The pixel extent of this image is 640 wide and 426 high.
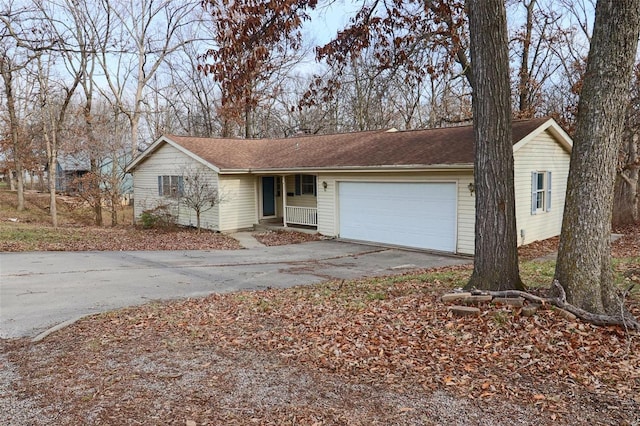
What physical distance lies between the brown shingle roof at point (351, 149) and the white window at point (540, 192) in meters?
1.87

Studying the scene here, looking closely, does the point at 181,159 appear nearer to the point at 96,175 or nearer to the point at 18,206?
the point at 96,175

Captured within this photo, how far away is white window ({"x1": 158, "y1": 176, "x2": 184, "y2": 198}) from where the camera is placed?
65.9ft

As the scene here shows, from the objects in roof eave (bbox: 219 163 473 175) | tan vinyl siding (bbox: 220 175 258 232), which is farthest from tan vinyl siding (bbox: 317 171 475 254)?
tan vinyl siding (bbox: 220 175 258 232)

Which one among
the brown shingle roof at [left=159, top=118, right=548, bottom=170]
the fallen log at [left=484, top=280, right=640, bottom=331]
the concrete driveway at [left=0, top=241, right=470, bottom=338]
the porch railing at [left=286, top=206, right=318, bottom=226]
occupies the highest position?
the brown shingle roof at [left=159, top=118, right=548, bottom=170]

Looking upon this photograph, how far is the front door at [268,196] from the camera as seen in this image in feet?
66.9

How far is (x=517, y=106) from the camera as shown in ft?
84.0

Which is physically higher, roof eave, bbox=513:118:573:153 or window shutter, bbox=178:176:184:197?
roof eave, bbox=513:118:573:153

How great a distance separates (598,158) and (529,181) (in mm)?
9932

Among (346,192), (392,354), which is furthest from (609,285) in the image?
(346,192)

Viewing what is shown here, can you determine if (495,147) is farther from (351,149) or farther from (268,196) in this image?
(268,196)

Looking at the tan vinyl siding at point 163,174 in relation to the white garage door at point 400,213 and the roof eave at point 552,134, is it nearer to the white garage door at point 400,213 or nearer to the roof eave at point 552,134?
the white garage door at point 400,213

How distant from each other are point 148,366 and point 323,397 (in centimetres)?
192

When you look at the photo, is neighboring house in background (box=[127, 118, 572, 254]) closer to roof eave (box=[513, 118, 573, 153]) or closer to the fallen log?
roof eave (box=[513, 118, 573, 153])

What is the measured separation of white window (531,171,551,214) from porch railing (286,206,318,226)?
7537 millimetres
